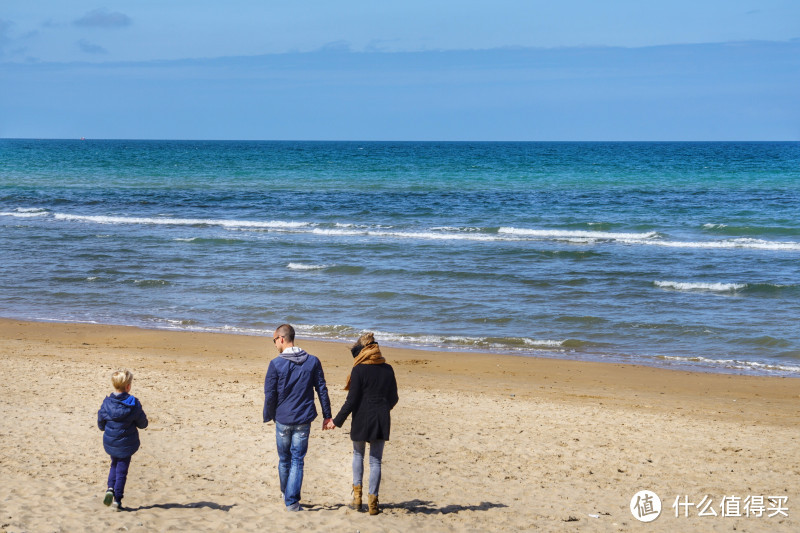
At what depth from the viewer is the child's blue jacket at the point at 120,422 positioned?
648 cm

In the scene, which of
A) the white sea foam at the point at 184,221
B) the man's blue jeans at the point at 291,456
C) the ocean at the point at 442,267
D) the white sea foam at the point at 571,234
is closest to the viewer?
the man's blue jeans at the point at 291,456

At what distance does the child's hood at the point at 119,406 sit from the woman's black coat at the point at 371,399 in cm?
174

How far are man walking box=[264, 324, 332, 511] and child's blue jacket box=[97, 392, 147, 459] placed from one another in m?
1.09

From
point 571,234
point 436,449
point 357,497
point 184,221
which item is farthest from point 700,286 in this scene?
point 184,221

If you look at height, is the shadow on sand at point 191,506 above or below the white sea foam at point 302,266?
below

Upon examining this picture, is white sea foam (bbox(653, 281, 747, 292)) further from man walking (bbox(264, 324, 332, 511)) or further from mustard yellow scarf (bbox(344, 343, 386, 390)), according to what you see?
man walking (bbox(264, 324, 332, 511))

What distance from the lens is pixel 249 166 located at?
7569cm

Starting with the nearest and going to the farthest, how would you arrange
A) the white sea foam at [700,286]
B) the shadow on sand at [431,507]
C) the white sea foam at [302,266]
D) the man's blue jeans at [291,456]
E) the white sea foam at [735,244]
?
the man's blue jeans at [291,456] → the shadow on sand at [431,507] → the white sea foam at [700,286] → the white sea foam at [302,266] → the white sea foam at [735,244]

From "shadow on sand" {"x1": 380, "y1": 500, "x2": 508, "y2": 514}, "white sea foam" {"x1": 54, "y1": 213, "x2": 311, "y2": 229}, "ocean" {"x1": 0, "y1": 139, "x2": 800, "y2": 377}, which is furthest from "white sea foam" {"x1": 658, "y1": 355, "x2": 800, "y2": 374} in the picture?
"white sea foam" {"x1": 54, "y1": 213, "x2": 311, "y2": 229}

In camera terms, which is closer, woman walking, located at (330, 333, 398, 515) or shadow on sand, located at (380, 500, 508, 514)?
woman walking, located at (330, 333, 398, 515)

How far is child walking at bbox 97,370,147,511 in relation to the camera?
6477 mm

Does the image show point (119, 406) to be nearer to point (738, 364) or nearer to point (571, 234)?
point (738, 364)

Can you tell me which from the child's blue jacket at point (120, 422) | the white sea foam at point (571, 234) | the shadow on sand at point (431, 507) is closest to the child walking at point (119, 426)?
the child's blue jacket at point (120, 422)

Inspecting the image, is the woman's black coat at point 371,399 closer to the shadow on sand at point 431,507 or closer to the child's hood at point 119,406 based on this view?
the shadow on sand at point 431,507
